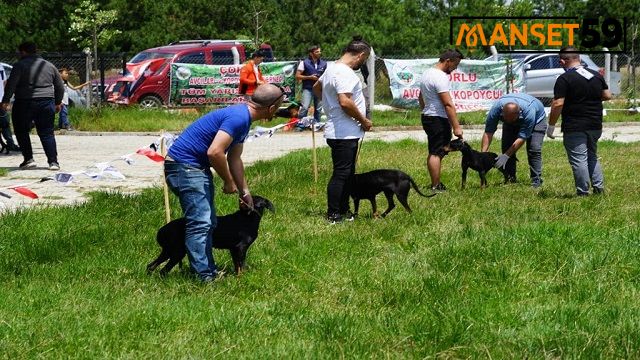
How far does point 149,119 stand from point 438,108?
41.4 feet

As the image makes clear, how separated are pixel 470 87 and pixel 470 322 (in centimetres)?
1951

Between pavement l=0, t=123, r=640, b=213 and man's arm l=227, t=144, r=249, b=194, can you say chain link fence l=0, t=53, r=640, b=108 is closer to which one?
pavement l=0, t=123, r=640, b=213

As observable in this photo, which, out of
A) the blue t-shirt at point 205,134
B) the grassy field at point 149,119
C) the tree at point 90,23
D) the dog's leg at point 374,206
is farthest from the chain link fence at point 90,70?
the blue t-shirt at point 205,134

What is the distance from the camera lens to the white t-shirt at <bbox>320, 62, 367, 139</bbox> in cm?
865

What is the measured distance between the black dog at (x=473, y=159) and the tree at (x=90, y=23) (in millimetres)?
19545

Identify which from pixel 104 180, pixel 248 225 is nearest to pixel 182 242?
pixel 248 225

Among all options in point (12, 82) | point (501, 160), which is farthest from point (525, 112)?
point (12, 82)

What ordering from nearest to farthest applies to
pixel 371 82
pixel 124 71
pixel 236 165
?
pixel 236 165
pixel 371 82
pixel 124 71

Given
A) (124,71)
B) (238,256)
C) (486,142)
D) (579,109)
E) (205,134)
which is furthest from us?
(124,71)

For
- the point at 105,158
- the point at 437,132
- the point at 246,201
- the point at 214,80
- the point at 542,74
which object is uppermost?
the point at 246,201

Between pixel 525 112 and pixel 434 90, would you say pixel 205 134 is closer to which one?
pixel 434 90

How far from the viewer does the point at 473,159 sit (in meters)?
11.3

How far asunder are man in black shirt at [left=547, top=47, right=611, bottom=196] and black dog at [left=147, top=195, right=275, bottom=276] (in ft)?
15.4

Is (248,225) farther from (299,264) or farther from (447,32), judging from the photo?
(447,32)
